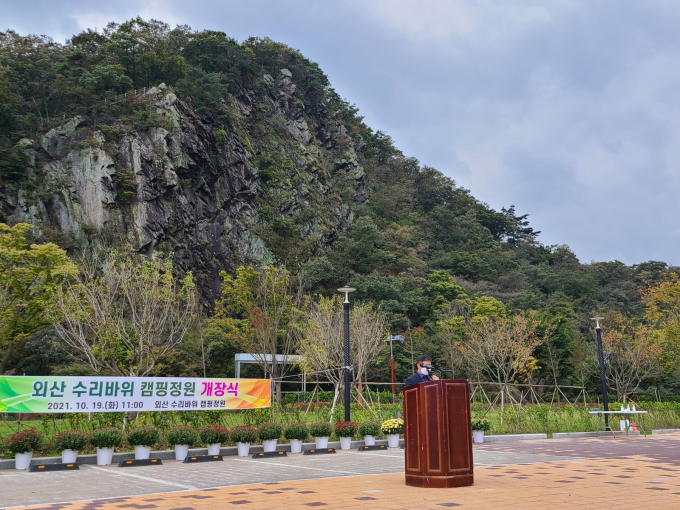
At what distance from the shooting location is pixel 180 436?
10047 mm

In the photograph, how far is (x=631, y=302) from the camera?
5547 centimetres

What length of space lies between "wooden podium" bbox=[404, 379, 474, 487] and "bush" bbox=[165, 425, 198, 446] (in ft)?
17.7

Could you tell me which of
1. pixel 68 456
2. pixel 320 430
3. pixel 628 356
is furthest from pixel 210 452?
pixel 628 356

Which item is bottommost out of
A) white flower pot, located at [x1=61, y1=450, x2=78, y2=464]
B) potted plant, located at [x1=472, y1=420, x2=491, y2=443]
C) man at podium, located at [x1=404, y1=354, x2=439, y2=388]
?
potted plant, located at [x1=472, y1=420, x2=491, y2=443]

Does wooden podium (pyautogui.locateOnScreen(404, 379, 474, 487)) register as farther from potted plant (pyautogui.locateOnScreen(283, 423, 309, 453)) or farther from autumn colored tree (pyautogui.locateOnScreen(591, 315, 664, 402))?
autumn colored tree (pyautogui.locateOnScreen(591, 315, 664, 402))

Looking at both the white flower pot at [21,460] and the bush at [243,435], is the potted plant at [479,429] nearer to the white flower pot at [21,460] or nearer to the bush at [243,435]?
the bush at [243,435]

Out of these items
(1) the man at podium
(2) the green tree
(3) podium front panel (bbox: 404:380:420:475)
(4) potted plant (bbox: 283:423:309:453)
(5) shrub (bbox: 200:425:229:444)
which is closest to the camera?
(3) podium front panel (bbox: 404:380:420:475)

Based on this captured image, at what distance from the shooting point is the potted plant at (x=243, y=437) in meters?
10.7

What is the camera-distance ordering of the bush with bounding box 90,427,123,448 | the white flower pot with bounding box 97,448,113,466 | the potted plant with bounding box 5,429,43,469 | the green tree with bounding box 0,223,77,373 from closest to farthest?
the potted plant with bounding box 5,429,43,469 → the bush with bounding box 90,427,123,448 → the white flower pot with bounding box 97,448,113,466 → the green tree with bounding box 0,223,77,373

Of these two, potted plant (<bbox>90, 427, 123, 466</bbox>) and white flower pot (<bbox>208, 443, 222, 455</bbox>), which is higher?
potted plant (<bbox>90, 427, 123, 466</bbox>)

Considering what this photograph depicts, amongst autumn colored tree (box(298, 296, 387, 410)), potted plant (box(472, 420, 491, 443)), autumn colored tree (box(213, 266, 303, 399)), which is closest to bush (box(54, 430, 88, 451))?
potted plant (box(472, 420, 491, 443))

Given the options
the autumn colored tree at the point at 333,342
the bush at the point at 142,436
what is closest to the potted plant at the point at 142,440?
the bush at the point at 142,436

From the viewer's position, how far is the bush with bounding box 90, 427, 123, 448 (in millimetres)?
9250

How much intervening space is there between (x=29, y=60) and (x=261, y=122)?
1960 cm
